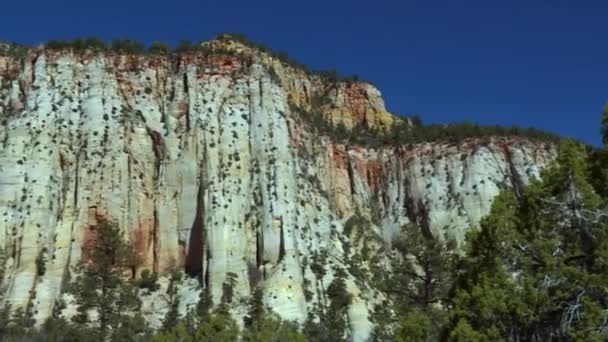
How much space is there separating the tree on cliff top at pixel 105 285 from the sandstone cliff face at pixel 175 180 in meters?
1.63

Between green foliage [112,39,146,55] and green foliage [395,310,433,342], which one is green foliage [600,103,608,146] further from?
green foliage [112,39,146,55]

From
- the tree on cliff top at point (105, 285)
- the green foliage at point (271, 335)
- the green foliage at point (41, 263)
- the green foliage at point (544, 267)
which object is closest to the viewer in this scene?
the green foliage at point (544, 267)

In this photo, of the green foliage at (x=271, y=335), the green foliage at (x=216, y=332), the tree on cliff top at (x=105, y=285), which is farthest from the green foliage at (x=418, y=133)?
the green foliage at (x=216, y=332)

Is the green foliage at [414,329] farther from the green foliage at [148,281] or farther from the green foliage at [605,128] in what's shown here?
the green foliage at [148,281]

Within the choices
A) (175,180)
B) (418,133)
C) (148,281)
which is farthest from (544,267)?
(418,133)

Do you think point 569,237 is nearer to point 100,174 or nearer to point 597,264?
point 597,264

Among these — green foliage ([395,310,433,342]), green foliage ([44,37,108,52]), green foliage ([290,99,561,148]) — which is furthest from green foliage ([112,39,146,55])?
green foliage ([395,310,433,342])

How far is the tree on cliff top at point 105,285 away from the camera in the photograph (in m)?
44.1

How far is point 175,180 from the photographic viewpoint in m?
Answer: 54.8

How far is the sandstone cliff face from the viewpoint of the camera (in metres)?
50.0

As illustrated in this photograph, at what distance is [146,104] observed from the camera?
5719 centimetres

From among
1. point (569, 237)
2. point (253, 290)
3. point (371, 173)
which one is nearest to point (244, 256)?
point (253, 290)

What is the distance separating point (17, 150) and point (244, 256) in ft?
55.9

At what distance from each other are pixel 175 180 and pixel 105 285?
11.7 m
